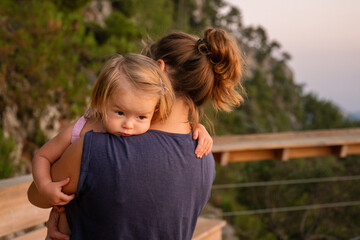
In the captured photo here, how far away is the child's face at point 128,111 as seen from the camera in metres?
0.86


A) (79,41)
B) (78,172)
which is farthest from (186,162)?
(79,41)

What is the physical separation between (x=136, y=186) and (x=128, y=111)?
0.17 m

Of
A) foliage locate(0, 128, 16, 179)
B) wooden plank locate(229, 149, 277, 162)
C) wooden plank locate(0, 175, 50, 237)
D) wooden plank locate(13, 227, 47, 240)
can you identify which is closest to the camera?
wooden plank locate(0, 175, 50, 237)

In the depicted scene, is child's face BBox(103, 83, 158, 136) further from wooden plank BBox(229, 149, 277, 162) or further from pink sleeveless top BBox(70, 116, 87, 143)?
wooden plank BBox(229, 149, 277, 162)

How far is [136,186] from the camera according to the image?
2.75ft

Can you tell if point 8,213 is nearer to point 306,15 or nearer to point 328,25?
point 328,25

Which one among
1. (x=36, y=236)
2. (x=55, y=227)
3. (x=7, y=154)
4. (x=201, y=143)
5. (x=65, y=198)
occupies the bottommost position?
(x=7, y=154)

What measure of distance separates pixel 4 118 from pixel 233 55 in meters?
4.71

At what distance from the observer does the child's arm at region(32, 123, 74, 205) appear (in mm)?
843

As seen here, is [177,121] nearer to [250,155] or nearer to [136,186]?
[136,186]

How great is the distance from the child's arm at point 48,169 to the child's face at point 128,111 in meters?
0.11

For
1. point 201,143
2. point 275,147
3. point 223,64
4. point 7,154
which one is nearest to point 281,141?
point 275,147

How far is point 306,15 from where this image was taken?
2177 centimetres

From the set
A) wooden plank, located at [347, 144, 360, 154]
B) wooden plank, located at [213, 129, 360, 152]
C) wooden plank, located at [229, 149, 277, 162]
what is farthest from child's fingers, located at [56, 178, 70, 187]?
wooden plank, located at [347, 144, 360, 154]
